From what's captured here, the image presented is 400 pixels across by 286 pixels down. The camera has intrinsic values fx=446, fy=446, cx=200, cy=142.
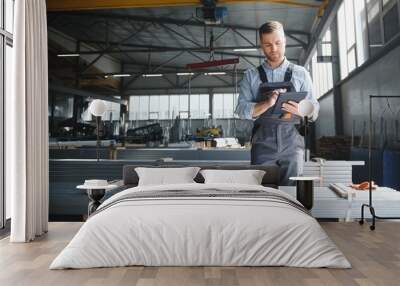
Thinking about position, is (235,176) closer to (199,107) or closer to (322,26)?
(199,107)

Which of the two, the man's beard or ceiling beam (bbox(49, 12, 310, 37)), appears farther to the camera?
ceiling beam (bbox(49, 12, 310, 37))

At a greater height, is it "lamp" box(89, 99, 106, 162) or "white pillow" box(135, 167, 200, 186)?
"lamp" box(89, 99, 106, 162)

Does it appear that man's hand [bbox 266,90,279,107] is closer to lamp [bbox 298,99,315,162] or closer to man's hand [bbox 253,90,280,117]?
man's hand [bbox 253,90,280,117]

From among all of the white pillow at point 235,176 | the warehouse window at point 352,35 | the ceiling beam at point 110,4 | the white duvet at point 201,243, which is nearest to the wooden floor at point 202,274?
the white duvet at point 201,243

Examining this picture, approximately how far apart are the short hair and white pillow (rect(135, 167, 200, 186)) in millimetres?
2142

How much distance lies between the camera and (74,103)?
619 cm

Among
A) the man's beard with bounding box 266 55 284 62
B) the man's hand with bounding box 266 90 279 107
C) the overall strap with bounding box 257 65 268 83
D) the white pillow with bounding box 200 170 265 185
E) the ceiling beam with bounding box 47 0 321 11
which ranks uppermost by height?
the ceiling beam with bounding box 47 0 321 11

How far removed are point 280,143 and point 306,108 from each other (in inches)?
21.8

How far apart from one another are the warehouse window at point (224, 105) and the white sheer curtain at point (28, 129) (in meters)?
2.17

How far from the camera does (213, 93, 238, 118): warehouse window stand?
19.3 ft

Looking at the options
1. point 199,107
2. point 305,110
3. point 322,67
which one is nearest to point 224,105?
point 199,107

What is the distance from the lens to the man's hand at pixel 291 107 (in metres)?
5.71

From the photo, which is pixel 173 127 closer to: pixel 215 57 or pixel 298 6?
pixel 215 57

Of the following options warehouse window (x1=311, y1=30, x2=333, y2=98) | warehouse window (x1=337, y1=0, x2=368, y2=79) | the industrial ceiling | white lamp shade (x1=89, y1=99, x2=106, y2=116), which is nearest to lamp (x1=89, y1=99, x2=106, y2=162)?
white lamp shade (x1=89, y1=99, x2=106, y2=116)
